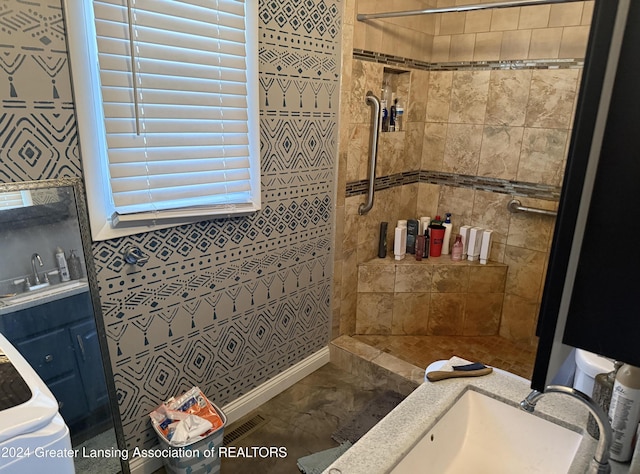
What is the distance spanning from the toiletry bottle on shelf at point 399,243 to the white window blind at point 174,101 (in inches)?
54.1

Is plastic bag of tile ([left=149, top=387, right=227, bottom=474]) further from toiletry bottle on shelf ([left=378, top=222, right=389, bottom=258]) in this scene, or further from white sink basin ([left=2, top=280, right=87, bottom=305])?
toiletry bottle on shelf ([left=378, top=222, right=389, bottom=258])

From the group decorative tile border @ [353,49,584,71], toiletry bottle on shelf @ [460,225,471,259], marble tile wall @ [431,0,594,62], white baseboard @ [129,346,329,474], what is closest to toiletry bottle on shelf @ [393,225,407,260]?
toiletry bottle on shelf @ [460,225,471,259]

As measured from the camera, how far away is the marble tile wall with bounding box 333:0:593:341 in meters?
2.59

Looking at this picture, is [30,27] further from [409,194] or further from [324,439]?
[409,194]

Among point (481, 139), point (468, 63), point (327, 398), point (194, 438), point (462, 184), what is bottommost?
point (327, 398)

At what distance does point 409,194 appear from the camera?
3.25m

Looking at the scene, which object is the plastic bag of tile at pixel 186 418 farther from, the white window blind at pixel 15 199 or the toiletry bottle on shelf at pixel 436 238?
the toiletry bottle on shelf at pixel 436 238

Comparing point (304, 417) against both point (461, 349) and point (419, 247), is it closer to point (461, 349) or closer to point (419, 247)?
point (461, 349)

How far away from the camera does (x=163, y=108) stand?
5.42 feet

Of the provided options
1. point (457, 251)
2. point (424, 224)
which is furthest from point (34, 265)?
point (457, 251)

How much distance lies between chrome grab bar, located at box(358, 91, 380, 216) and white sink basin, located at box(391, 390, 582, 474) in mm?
1638

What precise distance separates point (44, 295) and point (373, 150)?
1.87 m

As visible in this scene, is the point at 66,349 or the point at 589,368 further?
the point at 66,349

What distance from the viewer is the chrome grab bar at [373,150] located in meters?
2.59
